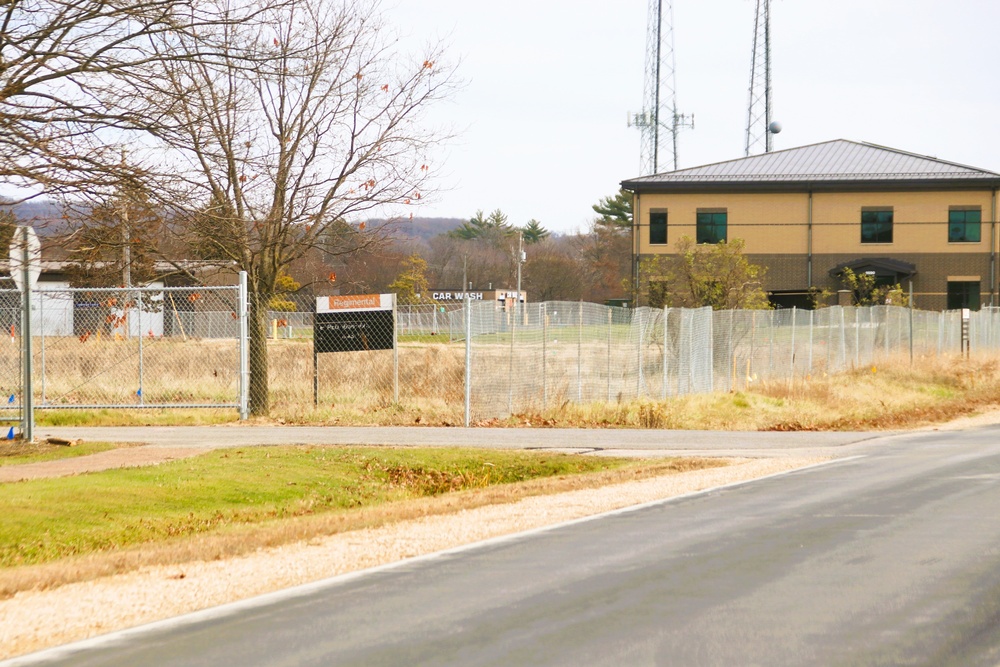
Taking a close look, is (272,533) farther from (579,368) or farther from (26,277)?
(579,368)

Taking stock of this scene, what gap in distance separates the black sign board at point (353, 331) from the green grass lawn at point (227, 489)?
19.1ft

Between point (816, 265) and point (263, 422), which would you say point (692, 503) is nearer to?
point (263, 422)

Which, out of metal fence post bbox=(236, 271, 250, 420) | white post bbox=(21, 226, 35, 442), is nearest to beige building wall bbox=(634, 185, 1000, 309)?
metal fence post bbox=(236, 271, 250, 420)

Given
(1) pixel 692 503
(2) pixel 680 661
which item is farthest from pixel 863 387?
(2) pixel 680 661

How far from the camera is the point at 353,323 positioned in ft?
69.8

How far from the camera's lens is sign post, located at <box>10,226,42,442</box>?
40.8 feet

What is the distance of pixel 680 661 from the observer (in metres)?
5.62

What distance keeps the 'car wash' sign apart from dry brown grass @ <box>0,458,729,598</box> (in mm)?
7949

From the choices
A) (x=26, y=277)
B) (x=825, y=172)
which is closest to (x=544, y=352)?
(x=26, y=277)

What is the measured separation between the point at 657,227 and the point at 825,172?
7942 millimetres

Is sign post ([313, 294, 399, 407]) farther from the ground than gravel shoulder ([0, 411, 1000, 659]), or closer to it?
farther from the ground

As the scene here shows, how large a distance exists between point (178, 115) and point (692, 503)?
6.88m

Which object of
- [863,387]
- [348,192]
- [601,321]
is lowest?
[863,387]

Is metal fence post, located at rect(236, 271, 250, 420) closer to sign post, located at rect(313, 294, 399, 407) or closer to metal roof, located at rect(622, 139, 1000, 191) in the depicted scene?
sign post, located at rect(313, 294, 399, 407)
